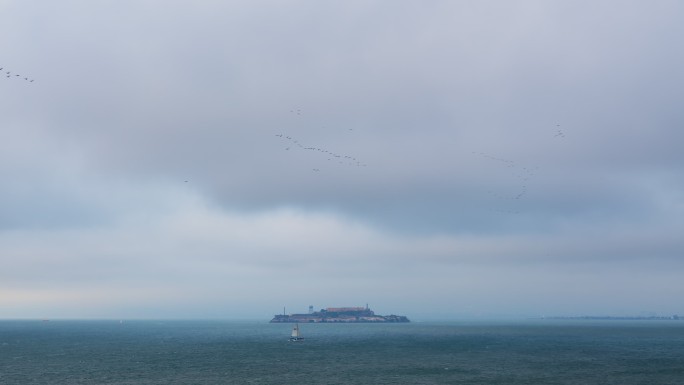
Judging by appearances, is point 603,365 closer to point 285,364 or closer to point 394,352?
point 394,352

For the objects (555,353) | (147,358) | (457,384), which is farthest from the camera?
(555,353)

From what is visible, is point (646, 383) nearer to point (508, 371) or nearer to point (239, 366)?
point (508, 371)

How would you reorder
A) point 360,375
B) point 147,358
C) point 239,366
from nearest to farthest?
point 360,375, point 239,366, point 147,358

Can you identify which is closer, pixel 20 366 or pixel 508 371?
pixel 508 371

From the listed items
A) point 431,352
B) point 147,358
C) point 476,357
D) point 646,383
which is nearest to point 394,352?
point 431,352

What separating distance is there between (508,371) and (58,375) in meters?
98.9

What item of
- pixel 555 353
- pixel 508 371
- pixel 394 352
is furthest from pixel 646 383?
pixel 394 352

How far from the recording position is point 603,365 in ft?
474

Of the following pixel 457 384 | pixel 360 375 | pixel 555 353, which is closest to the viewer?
pixel 457 384

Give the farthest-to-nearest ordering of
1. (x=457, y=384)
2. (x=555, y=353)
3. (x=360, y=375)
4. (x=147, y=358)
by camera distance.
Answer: (x=555, y=353) → (x=147, y=358) → (x=360, y=375) → (x=457, y=384)

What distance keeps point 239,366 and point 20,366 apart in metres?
55.8

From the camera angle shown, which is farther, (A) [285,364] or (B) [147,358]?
(B) [147,358]

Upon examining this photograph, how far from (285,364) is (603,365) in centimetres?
7860

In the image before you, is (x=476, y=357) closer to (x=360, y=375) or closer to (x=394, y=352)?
(x=394, y=352)
